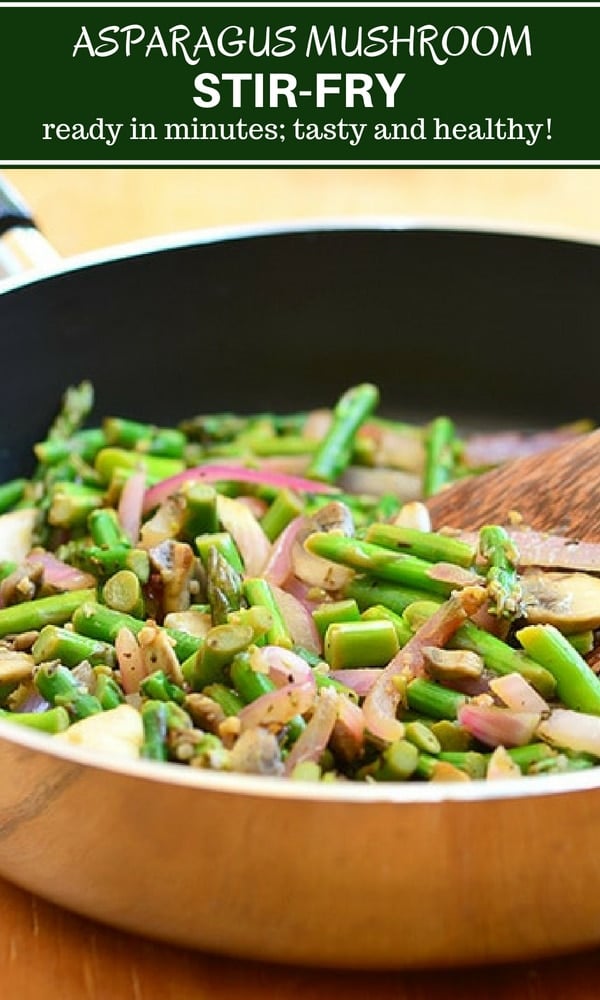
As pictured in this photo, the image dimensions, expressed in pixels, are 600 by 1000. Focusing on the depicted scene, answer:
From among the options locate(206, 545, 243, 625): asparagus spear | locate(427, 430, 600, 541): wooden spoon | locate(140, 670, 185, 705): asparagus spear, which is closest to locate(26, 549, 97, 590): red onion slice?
locate(206, 545, 243, 625): asparagus spear

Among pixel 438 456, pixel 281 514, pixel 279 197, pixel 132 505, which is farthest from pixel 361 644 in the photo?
pixel 279 197

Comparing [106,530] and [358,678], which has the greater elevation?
[106,530]

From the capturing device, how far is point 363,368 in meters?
3.45

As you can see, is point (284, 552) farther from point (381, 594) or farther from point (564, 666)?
point (564, 666)

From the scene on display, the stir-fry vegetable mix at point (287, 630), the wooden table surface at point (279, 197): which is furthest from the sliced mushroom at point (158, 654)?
the wooden table surface at point (279, 197)

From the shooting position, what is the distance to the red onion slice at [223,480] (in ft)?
9.16

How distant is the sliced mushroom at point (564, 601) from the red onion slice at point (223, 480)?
742 mm

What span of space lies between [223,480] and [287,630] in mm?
699

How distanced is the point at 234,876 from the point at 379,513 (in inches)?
51.6

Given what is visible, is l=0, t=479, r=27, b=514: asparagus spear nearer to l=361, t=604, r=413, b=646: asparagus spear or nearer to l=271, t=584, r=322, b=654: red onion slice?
l=271, t=584, r=322, b=654: red onion slice

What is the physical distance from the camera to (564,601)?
2217mm

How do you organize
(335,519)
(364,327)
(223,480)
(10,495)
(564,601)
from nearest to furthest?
(564,601) → (335,519) → (223,480) → (10,495) → (364,327)

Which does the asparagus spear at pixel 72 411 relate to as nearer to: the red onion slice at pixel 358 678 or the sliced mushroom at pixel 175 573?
the sliced mushroom at pixel 175 573

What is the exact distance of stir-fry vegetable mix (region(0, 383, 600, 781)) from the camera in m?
1.92
